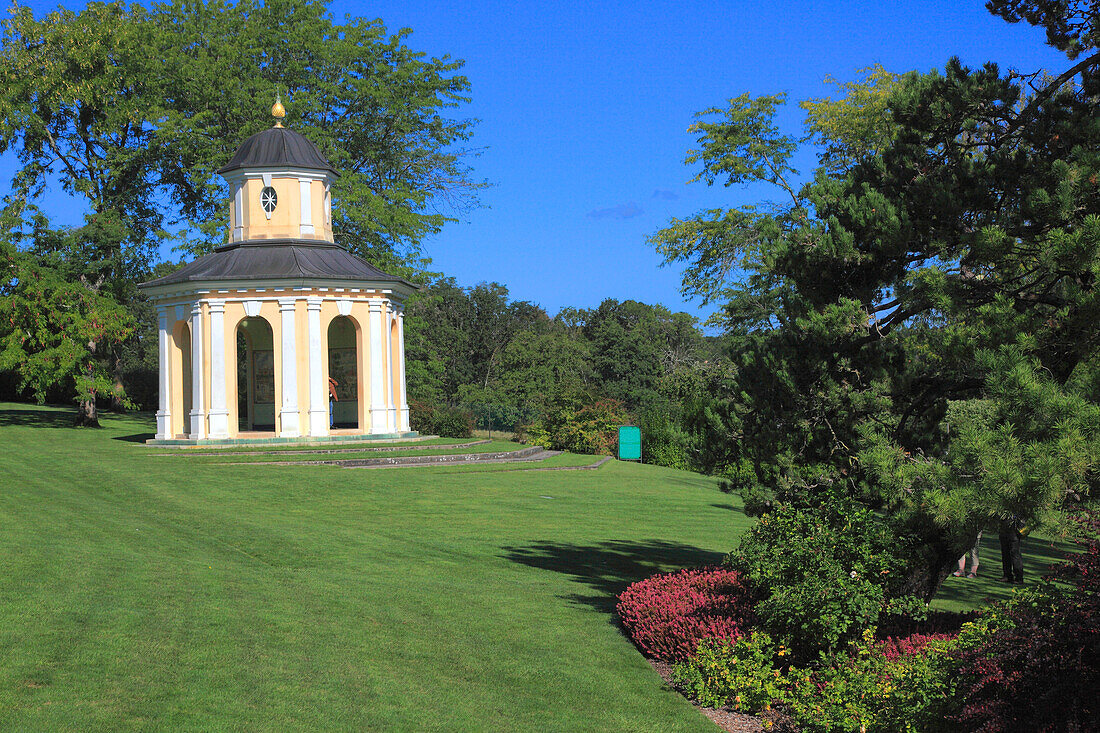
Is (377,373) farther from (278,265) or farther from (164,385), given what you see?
(164,385)

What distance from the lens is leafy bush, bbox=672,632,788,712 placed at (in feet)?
27.0

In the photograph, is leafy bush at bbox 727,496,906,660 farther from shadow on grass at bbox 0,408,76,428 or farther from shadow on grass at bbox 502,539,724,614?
shadow on grass at bbox 0,408,76,428

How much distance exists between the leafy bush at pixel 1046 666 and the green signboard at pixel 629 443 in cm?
2907

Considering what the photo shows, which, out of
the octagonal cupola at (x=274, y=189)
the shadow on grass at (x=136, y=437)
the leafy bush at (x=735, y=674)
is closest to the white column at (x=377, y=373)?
the octagonal cupola at (x=274, y=189)

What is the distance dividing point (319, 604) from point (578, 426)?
26.0 metres

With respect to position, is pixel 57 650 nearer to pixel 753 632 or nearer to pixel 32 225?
pixel 753 632

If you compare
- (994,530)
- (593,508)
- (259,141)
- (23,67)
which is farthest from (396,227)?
(994,530)

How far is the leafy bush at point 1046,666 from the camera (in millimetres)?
5164

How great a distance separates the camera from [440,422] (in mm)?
37656

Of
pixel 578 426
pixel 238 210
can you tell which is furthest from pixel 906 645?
pixel 238 210

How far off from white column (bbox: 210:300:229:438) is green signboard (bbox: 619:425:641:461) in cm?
1422

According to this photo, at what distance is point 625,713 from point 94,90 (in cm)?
4032

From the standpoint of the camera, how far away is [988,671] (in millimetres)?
5891

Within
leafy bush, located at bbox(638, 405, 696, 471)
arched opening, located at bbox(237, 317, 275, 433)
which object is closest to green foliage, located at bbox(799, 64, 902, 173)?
leafy bush, located at bbox(638, 405, 696, 471)
